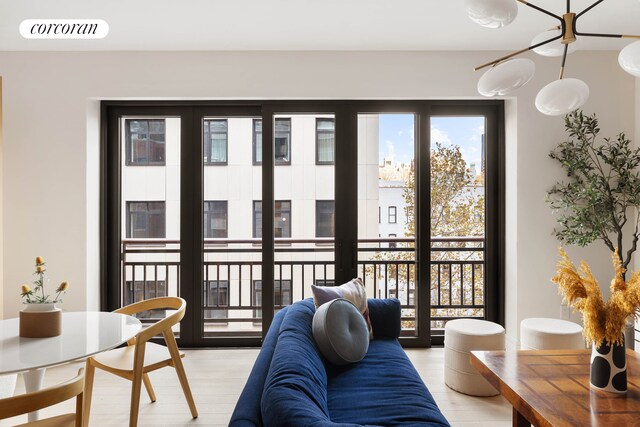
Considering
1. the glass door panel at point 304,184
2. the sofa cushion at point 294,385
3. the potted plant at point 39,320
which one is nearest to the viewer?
the sofa cushion at point 294,385

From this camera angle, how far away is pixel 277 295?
414cm

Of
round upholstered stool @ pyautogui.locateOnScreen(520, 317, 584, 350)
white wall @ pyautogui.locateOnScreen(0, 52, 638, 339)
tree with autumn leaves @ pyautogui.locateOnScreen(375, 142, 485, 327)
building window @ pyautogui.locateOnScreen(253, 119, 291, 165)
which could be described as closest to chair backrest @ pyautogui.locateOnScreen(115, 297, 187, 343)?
white wall @ pyautogui.locateOnScreen(0, 52, 638, 339)

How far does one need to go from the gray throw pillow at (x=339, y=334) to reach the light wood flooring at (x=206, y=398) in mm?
766

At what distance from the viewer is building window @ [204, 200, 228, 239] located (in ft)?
13.4

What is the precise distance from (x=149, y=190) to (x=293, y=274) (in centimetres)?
159

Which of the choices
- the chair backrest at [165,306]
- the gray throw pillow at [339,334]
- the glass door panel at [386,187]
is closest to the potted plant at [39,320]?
the chair backrest at [165,306]

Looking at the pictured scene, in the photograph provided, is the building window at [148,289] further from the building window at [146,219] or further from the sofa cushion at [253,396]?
the sofa cushion at [253,396]

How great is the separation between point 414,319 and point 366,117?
1984mm

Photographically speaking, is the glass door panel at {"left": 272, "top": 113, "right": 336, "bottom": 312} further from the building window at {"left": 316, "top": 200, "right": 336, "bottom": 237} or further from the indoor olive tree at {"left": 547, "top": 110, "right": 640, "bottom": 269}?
the indoor olive tree at {"left": 547, "top": 110, "right": 640, "bottom": 269}

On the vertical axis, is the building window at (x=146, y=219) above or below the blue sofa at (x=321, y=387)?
above

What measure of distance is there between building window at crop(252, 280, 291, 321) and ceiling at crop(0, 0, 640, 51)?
7.17ft

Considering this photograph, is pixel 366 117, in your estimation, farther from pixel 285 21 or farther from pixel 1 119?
pixel 1 119

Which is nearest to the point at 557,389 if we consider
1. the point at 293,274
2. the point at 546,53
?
the point at 546,53

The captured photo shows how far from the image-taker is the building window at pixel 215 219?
4078 millimetres
